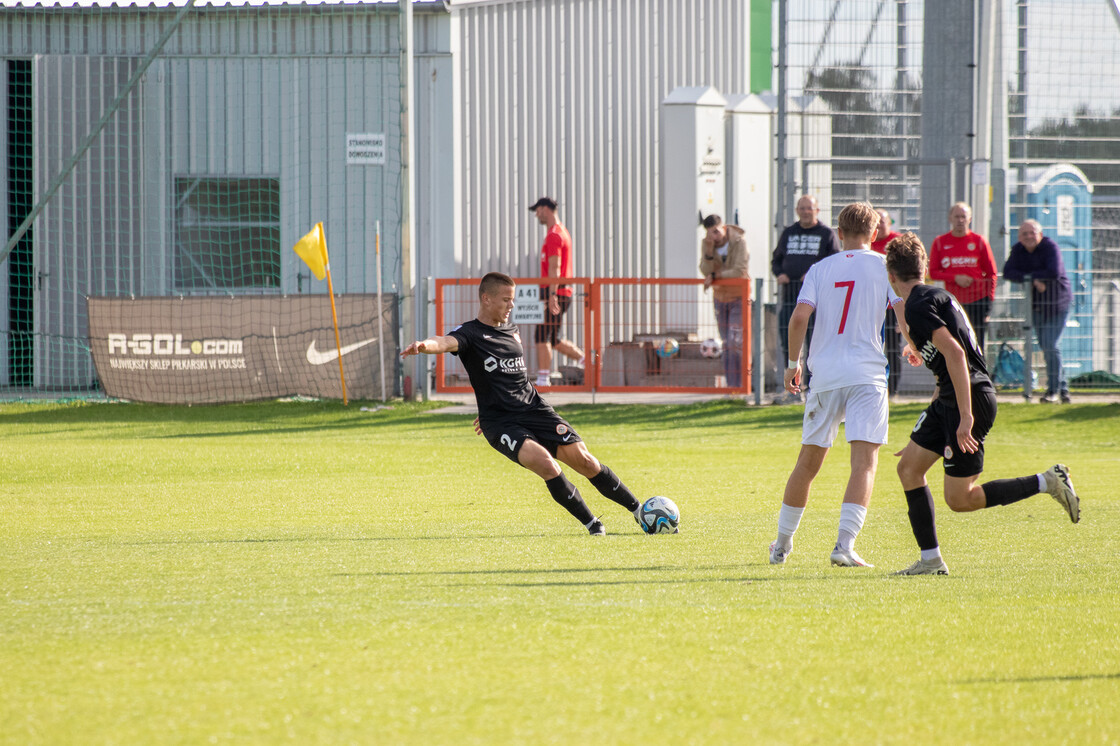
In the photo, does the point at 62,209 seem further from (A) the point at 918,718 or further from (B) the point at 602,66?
(A) the point at 918,718

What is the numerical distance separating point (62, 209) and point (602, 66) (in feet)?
28.0

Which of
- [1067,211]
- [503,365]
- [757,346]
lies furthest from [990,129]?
[503,365]

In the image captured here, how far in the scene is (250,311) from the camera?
15844 mm

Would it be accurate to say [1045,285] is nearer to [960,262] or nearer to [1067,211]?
[960,262]

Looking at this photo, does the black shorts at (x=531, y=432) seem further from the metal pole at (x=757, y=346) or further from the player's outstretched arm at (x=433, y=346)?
the metal pole at (x=757, y=346)

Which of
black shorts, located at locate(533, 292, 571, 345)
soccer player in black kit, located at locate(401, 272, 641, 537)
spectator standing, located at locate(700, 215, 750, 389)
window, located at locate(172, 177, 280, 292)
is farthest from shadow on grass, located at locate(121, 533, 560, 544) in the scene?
window, located at locate(172, 177, 280, 292)

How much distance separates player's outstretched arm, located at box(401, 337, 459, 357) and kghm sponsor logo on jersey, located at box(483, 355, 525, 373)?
0.28 m

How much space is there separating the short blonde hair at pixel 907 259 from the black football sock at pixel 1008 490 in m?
1.20

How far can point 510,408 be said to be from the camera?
299 inches

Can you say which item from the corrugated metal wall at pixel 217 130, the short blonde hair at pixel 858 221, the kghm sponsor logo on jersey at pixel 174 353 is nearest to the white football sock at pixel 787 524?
the short blonde hair at pixel 858 221

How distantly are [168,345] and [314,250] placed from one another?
7.18 feet

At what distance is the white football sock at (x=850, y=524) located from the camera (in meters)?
5.96

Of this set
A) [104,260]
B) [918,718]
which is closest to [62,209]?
[104,260]

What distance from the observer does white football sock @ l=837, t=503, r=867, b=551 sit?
5.96m
